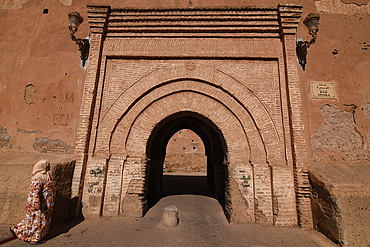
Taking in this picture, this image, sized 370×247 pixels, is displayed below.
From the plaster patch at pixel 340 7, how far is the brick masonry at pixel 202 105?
1476mm

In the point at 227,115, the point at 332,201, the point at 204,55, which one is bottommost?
the point at 332,201

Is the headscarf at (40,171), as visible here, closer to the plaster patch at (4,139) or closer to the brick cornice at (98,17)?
the plaster patch at (4,139)

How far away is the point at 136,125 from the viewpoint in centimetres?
480

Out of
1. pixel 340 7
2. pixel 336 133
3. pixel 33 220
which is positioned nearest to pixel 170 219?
pixel 33 220

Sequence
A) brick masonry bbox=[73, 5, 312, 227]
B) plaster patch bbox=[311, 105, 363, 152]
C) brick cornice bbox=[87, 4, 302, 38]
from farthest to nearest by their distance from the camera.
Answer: brick cornice bbox=[87, 4, 302, 38] < plaster patch bbox=[311, 105, 363, 152] < brick masonry bbox=[73, 5, 312, 227]

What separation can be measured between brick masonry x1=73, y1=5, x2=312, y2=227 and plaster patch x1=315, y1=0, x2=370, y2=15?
148 centimetres

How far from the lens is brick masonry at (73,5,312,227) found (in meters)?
4.32

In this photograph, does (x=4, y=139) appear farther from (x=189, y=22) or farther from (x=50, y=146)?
(x=189, y=22)

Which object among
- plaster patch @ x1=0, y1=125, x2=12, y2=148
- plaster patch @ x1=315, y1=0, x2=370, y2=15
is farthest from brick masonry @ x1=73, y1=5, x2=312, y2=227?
plaster patch @ x1=0, y1=125, x2=12, y2=148

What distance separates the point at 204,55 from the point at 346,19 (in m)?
4.22

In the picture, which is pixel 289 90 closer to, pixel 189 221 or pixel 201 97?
pixel 201 97

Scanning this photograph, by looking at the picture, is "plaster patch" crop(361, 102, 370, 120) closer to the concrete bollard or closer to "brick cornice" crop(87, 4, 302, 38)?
"brick cornice" crop(87, 4, 302, 38)

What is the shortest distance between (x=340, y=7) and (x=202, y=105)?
16.4ft

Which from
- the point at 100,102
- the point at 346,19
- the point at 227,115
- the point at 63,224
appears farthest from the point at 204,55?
the point at 63,224
